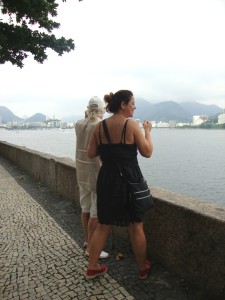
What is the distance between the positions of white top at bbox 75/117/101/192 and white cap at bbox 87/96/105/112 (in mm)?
125

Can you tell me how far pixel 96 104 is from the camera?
3.33m

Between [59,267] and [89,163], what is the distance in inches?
46.5

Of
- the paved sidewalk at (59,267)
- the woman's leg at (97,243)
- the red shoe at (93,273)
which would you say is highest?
the woman's leg at (97,243)

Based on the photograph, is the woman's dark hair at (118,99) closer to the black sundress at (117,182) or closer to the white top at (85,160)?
the black sundress at (117,182)

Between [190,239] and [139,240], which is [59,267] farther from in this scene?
[190,239]

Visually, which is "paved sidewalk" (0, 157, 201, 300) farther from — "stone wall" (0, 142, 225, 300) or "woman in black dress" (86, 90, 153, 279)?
"woman in black dress" (86, 90, 153, 279)

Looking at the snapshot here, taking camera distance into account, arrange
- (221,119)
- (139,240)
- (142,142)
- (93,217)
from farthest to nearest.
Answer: (221,119) < (93,217) < (139,240) < (142,142)

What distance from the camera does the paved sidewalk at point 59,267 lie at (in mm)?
2826

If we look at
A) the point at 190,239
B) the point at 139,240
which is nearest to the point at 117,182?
the point at 139,240

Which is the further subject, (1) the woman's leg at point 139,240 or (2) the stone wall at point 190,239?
(1) the woman's leg at point 139,240

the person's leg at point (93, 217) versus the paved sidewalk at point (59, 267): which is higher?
the person's leg at point (93, 217)

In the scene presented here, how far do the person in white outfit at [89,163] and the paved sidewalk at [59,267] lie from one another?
12.9 inches

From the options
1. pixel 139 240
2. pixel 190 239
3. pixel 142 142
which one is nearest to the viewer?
pixel 142 142

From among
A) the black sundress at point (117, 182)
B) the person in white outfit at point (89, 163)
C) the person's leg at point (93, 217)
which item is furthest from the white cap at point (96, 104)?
the person's leg at point (93, 217)
